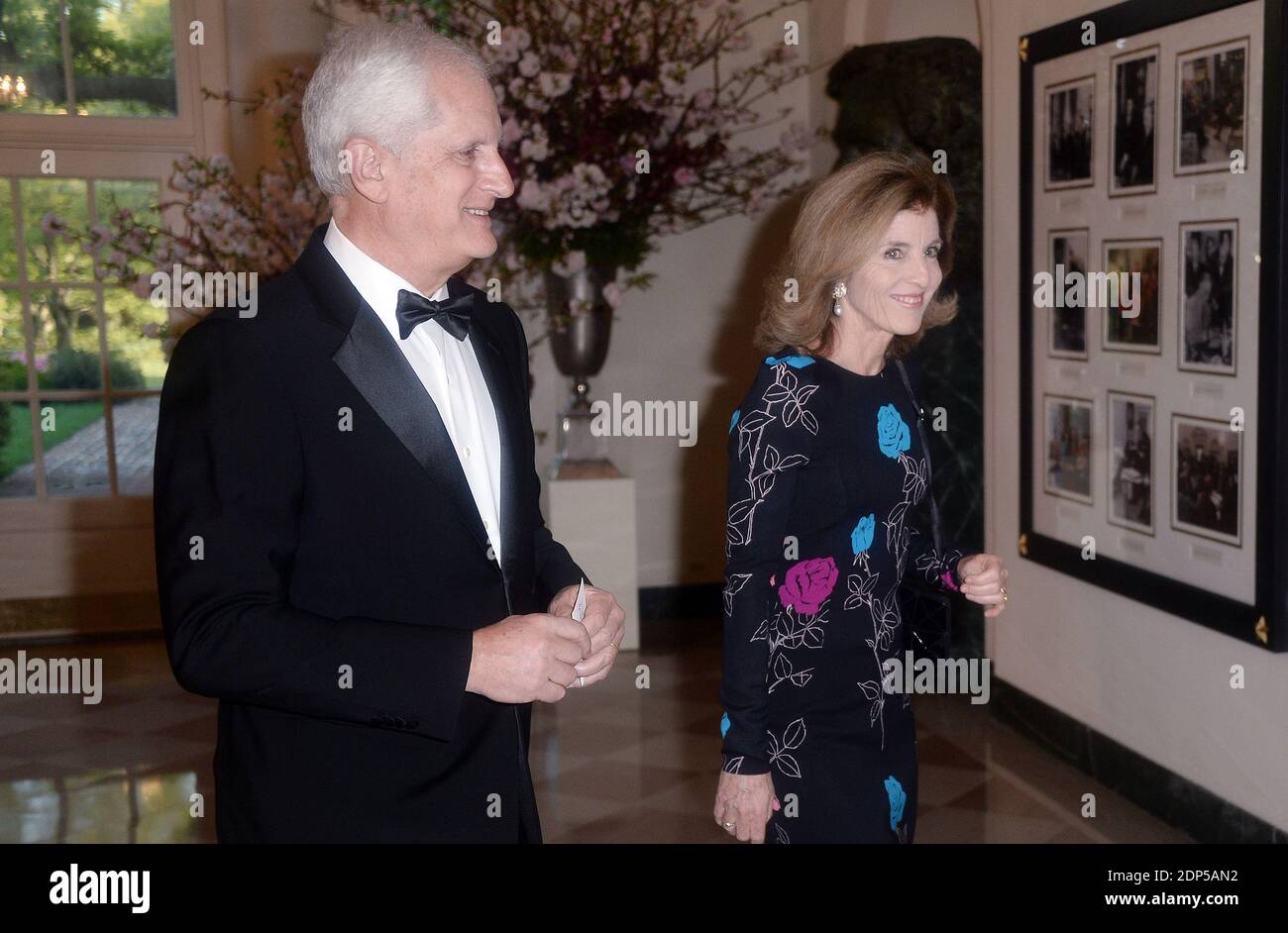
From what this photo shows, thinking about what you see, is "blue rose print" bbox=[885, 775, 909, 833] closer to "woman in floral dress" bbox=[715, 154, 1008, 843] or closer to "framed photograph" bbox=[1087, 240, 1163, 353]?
"woman in floral dress" bbox=[715, 154, 1008, 843]

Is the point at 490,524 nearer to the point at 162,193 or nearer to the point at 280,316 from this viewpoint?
the point at 280,316

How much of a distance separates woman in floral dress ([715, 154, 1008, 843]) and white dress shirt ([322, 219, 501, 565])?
522 mm

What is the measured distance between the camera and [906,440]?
7.41ft

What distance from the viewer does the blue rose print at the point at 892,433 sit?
2.22 m

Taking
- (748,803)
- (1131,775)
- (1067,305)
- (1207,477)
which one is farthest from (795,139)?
(748,803)

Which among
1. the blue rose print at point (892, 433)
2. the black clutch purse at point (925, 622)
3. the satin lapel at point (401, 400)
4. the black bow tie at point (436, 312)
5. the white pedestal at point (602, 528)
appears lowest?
the white pedestal at point (602, 528)

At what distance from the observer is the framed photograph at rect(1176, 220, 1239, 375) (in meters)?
3.27

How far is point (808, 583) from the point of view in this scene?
7.08 ft

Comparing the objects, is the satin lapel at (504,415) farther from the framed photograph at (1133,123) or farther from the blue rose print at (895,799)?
the framed photograph at (1133,123)

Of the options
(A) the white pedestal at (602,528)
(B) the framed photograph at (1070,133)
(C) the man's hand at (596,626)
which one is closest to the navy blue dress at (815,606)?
(C) the man's hand at (596,626)

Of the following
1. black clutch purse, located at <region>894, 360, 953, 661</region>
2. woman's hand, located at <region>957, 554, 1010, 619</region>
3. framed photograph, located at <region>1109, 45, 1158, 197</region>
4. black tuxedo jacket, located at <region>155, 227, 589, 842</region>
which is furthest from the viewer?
framed photograph, located at <region>1109, 45, 1158, 197</region>

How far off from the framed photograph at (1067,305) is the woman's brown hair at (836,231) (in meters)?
1.82

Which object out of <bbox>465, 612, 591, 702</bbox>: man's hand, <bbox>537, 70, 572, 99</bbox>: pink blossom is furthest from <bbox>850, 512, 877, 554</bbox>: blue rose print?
<bbox>537, 70, 572, 99</bbox>: pink blossom
